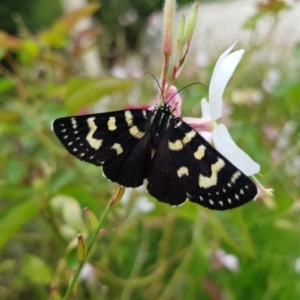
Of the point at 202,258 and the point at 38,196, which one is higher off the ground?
the point at 202,258

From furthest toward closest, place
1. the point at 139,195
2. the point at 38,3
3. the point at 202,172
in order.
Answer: the point at 38,3 → the point at 139,195 → the point at 202,172

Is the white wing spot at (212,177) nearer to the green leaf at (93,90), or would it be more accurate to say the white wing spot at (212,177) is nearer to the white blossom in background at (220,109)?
the white blossom in background at (220,109)

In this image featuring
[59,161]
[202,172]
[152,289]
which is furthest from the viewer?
[59,161]

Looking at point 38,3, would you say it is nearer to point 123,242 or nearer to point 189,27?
point 123,242

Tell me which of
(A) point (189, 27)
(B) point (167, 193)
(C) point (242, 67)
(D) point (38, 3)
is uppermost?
(D) point (38, 3)

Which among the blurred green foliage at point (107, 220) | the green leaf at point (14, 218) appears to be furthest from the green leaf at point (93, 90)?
the green leaf at point (14, 218)

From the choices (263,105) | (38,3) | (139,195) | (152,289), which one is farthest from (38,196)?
(38,3)

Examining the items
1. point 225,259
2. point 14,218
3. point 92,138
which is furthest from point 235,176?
point 225,259

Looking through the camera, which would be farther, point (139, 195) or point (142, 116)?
point (139, 195)

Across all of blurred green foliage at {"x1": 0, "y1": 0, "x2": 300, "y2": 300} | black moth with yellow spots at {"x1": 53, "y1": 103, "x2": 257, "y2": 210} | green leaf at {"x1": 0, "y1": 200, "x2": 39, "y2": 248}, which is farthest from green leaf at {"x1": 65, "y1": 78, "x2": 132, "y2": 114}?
black moth with yellow spots at {"x1": 53, "y1": 103, "x2": 257, "y2": 210}
